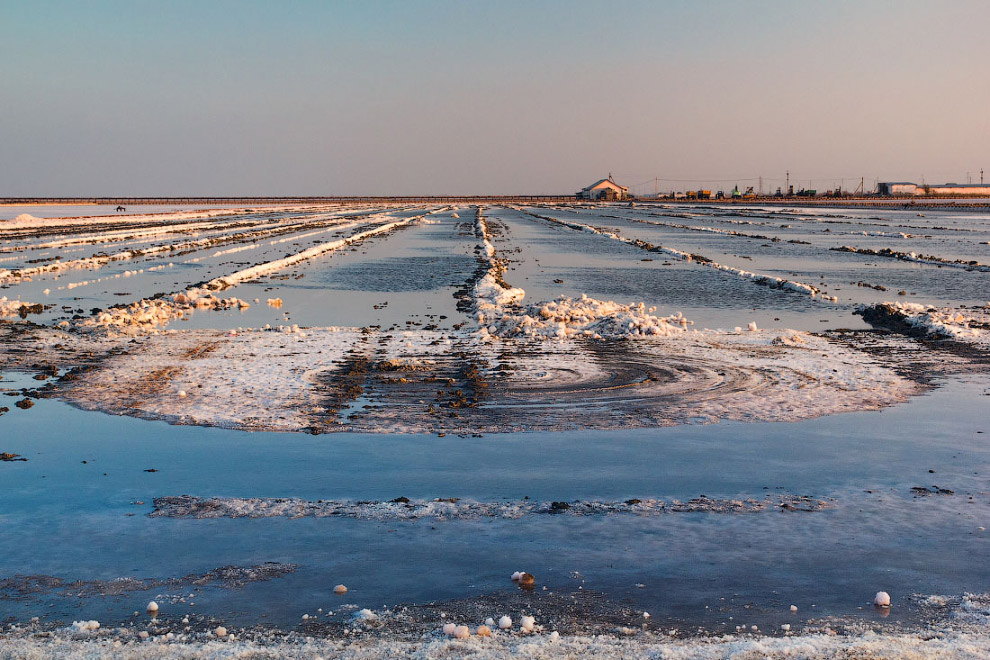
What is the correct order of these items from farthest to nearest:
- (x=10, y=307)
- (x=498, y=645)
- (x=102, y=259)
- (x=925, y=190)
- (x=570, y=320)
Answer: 1. (x=925, y=190)
2. (x=102, y=259)
3. (x=10, y=307)
4. (x=570, y=320)
5. (x=498, y=645)

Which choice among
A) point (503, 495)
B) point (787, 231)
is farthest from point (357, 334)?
point (787, 231)

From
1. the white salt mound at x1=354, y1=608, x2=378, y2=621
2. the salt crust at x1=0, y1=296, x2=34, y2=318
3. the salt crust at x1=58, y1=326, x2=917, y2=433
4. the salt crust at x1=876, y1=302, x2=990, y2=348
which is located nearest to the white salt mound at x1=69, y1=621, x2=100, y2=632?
the white salt mound at x1=354, y1=608, x2=378, y2=621

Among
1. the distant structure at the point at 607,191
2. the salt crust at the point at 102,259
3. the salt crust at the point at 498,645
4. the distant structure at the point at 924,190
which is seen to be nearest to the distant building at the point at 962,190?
the distant structure at the point at 924,190

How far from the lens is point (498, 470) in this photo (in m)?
6.16

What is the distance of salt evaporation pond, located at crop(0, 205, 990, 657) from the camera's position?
4.20 meters

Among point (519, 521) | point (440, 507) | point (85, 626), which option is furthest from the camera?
point (440, 507)

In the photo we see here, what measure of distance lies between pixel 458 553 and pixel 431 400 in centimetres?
350

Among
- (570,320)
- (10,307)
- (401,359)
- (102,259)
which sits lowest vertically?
(401,359)

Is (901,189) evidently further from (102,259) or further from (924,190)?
(102,259)

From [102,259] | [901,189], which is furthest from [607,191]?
[102,259]

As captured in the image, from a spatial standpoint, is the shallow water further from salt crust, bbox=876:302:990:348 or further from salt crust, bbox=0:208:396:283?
salt crust, bbox=0:208:396:283

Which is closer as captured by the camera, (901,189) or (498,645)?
(498,645)

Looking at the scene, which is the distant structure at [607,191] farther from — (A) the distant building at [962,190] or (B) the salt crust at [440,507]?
(B) the salt crust at [440,507]

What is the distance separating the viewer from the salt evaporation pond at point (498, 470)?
420cm
